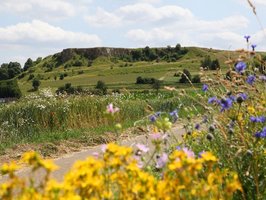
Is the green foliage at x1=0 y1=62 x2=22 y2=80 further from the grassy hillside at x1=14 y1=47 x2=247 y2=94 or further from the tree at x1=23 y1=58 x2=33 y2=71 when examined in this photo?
the tree at x1=23 y1=58 x2=33 y2=71

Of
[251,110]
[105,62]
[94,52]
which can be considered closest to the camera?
[251,110]

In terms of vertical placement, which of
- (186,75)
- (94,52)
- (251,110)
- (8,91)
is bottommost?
(94,52)

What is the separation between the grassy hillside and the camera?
95.9 m

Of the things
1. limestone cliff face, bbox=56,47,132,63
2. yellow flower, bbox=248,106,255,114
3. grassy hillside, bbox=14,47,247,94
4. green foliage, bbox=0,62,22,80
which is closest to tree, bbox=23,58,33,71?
grassy hillside, bbox=14,47,247,94

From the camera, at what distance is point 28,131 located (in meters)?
15.6

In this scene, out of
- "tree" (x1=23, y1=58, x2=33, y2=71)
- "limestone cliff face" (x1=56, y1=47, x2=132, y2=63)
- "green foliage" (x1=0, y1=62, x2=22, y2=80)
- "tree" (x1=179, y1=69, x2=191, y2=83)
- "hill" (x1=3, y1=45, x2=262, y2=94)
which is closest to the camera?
"tree" (x1=179, y1=69, x2=191, y2=83)

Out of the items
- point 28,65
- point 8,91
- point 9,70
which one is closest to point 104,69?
point 9,70

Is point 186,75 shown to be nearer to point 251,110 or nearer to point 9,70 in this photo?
point 251,110

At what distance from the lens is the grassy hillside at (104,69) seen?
315 feet

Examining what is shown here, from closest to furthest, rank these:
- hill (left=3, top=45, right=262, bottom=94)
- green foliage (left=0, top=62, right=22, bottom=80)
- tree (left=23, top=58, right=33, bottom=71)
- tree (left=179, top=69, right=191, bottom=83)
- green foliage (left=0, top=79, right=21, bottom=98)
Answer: tree (left=179, top=69, right=191, bottom=83)
green foliage (left=0, top=79, right=21, bottom=98)
hill (left=3, top=45, right=262, bottom=94)
green foliage (left=0, top=62, right=22, bottom=80)
tree (left=23, top=58, right=33, bottom=71)

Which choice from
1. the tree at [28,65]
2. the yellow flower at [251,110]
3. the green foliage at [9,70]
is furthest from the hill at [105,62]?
the yellow flower at [251,110]

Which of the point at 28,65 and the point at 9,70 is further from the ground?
the point at 9,70

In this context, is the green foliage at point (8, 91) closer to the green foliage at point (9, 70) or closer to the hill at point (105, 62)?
the hill at point (105, 62)

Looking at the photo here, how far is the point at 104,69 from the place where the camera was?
120 m
